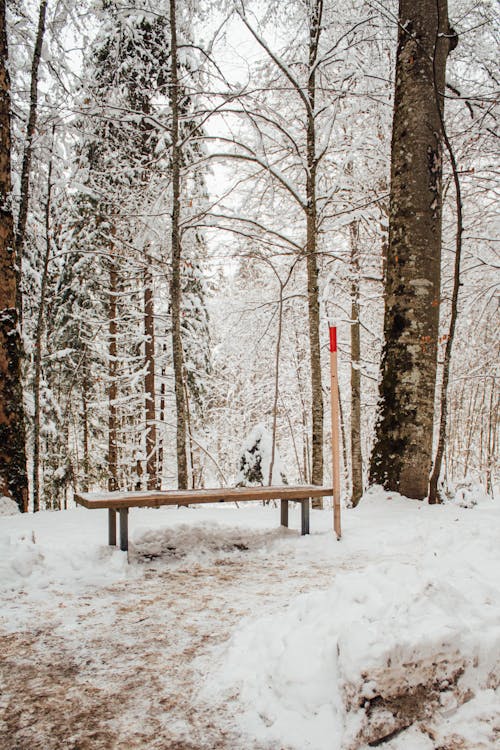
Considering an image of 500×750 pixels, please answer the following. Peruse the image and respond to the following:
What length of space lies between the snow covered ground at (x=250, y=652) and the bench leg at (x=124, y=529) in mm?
152

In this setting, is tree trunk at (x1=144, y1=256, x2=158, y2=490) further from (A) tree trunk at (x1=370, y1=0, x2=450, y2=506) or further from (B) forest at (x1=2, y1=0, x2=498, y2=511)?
(A) tree trunk at (x1=370, y1=0, x2=450, y2=506)

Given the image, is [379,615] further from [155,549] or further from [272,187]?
[272,187]

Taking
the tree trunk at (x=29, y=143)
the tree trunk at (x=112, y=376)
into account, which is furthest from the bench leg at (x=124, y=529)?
the tree trunk at (x=112, y=376)

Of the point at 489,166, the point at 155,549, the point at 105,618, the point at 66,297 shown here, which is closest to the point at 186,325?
the point at 66,297

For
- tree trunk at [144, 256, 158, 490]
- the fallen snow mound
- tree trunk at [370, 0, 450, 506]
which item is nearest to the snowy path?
the fallen snow mound

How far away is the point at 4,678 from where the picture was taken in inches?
86.1

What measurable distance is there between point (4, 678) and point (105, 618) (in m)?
0.72

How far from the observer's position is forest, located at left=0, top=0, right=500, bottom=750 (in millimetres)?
1875

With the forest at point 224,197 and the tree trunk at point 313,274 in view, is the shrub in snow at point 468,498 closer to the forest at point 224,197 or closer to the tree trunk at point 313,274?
the forest at point 224,197

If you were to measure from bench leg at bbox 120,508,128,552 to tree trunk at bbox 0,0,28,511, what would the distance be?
2749 mm

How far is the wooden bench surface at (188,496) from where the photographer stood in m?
3.82

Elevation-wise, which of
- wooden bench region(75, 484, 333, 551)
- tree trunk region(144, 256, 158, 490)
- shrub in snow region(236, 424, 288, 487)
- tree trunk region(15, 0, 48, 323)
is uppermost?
tree trunk region(15, 0, 48, 323)

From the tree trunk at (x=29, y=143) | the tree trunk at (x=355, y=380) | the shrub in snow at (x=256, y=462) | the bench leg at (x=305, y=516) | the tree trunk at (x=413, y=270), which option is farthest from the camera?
the tree trunk at (x=355, y=380)

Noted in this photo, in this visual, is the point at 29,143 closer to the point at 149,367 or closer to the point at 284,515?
the point at 149,367
